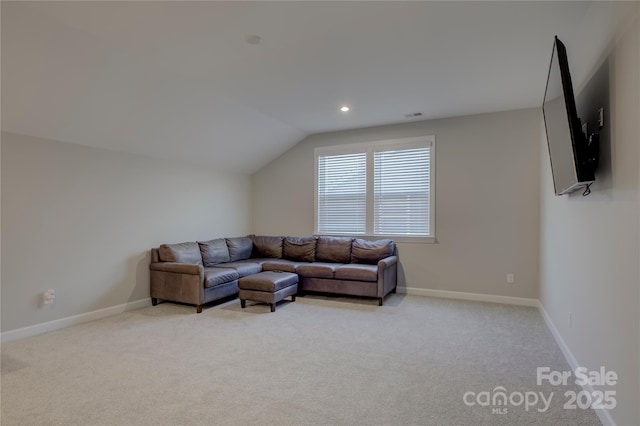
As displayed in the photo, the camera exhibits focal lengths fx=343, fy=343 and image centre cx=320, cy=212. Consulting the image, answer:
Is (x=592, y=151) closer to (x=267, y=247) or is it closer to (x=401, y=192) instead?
(x=401, y=192)

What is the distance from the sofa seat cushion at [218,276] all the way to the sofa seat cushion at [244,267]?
132mm

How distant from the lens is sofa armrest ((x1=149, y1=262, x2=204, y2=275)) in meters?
4.41

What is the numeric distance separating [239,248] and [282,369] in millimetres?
3433

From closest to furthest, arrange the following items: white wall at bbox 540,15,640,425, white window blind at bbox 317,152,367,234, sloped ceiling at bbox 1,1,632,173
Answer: white wall at bbox 540,15,640,425 < sloped ceiling at bbox 1,1,632,173 < white window blind at bbox 317,152,367,234

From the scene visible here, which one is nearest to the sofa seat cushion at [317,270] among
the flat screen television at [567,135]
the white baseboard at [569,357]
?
the white baseboard at [569,357]

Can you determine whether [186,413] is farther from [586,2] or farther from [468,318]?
[586,2]

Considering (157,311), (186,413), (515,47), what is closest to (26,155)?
(157,311)

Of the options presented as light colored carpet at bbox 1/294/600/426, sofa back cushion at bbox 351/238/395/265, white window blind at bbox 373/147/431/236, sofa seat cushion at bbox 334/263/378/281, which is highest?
white window blind at bbox 373/147/431/236

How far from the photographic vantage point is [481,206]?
16.5 feet

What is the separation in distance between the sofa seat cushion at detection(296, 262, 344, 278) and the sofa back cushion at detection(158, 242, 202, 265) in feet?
5.05

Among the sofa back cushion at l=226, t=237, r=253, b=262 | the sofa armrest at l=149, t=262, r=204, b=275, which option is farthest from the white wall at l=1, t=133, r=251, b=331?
the sofa back cushion at l=226, t=237, r=253, b=262

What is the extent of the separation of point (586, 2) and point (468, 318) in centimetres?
326

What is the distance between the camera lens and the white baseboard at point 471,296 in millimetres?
4751

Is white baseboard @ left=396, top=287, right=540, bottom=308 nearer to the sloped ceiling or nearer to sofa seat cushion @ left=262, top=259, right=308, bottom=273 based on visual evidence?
sofa seat cushion @ left=262, top=259, right=308, bottom=273
